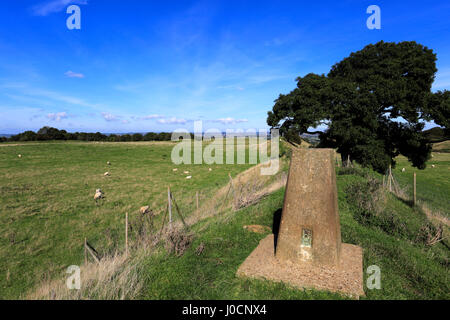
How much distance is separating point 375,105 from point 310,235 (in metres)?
13.8

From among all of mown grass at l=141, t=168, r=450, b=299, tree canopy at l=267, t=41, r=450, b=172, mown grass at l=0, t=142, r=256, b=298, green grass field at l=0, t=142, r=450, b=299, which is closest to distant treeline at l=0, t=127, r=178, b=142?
mown grass at l=0, t=142, r=256, b=298

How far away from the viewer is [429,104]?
46.6 feet

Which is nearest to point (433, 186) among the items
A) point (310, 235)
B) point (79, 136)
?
point (310, 235)

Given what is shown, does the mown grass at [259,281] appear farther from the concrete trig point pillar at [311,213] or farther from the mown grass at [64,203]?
the mown grass at [64,203]

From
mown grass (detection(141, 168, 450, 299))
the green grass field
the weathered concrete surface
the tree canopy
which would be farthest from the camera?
the tree canopy

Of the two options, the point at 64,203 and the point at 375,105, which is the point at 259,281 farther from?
the point at 64,203

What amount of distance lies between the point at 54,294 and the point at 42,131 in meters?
66.9

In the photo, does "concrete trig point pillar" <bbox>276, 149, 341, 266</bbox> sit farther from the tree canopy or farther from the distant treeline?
the distant treeline

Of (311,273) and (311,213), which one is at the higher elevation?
(311,213)

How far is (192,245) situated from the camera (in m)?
7.10

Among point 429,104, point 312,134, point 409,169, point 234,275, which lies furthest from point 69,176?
point 409,169

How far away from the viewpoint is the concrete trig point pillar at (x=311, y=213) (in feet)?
15.6

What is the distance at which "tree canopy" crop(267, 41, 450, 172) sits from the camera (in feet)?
47.4
